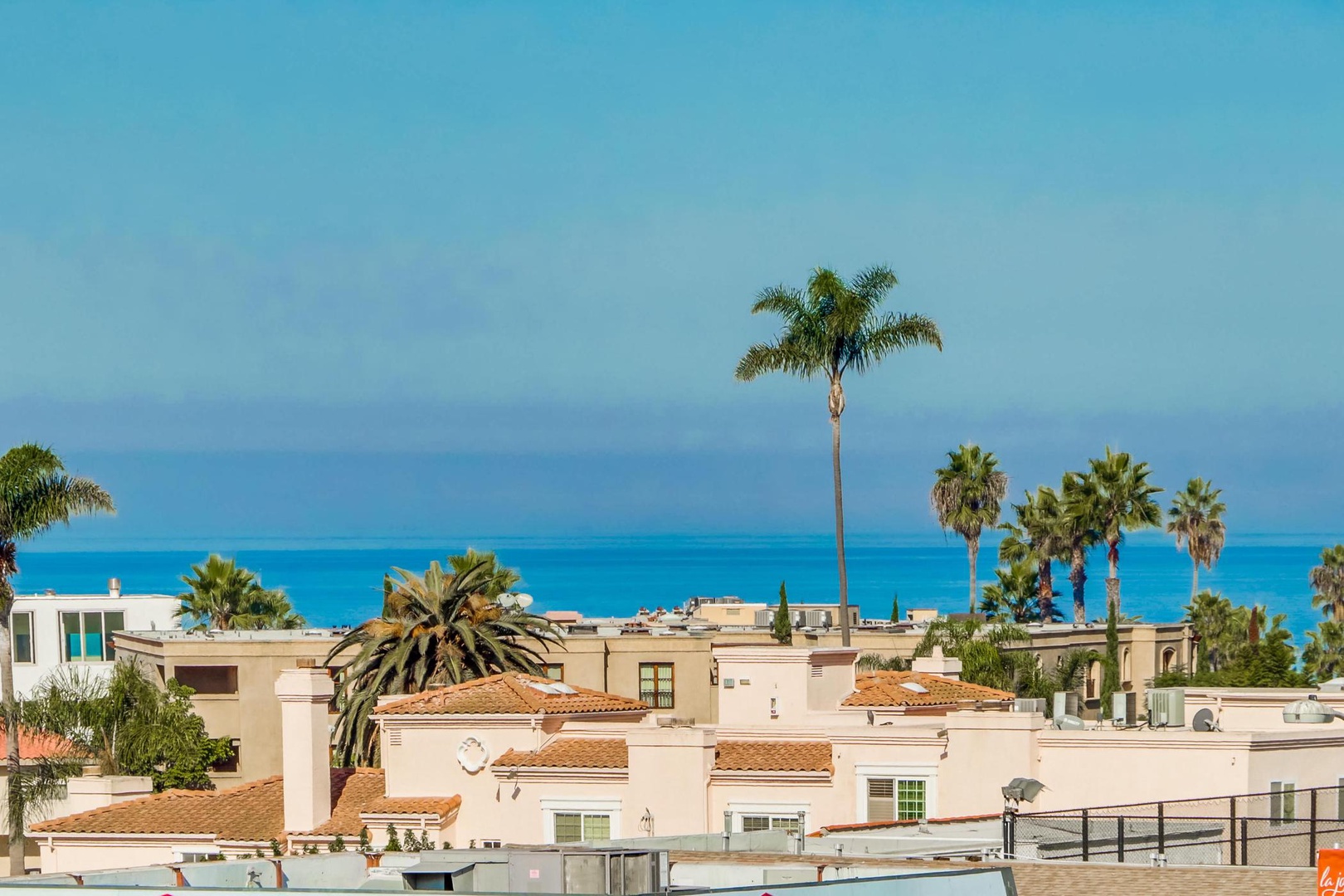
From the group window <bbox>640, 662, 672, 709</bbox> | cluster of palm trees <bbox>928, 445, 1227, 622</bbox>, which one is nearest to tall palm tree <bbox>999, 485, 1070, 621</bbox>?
cluster of palm trees <bbox>928, 445, 1227, 622</bbox>

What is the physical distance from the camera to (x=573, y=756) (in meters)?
38.8

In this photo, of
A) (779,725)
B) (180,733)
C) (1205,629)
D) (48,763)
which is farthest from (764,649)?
(1205,629)

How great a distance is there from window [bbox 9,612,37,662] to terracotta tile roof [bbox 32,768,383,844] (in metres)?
66.9

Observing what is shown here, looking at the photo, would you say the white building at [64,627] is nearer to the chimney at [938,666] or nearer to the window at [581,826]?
the chimney at [938,666]

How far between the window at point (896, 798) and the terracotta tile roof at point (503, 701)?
20.5 ft

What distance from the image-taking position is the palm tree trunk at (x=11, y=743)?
48375 mm

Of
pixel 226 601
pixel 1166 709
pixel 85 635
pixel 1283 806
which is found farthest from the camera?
pixel 85 635

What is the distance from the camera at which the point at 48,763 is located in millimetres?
55344

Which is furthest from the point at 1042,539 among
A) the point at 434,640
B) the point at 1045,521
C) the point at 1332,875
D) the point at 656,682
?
the point at 1332,875

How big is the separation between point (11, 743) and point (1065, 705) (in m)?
29.2

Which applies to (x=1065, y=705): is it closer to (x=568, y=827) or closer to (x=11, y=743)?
(x=568, y=827)

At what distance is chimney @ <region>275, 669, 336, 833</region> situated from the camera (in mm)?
40062

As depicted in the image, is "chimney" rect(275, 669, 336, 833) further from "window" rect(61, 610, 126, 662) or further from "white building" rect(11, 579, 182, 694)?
"window" rect(61, 610, 126, 662)

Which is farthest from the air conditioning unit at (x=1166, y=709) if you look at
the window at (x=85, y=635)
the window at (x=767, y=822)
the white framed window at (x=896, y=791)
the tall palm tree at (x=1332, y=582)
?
the tall palm tree at (x=1332, y=582)
